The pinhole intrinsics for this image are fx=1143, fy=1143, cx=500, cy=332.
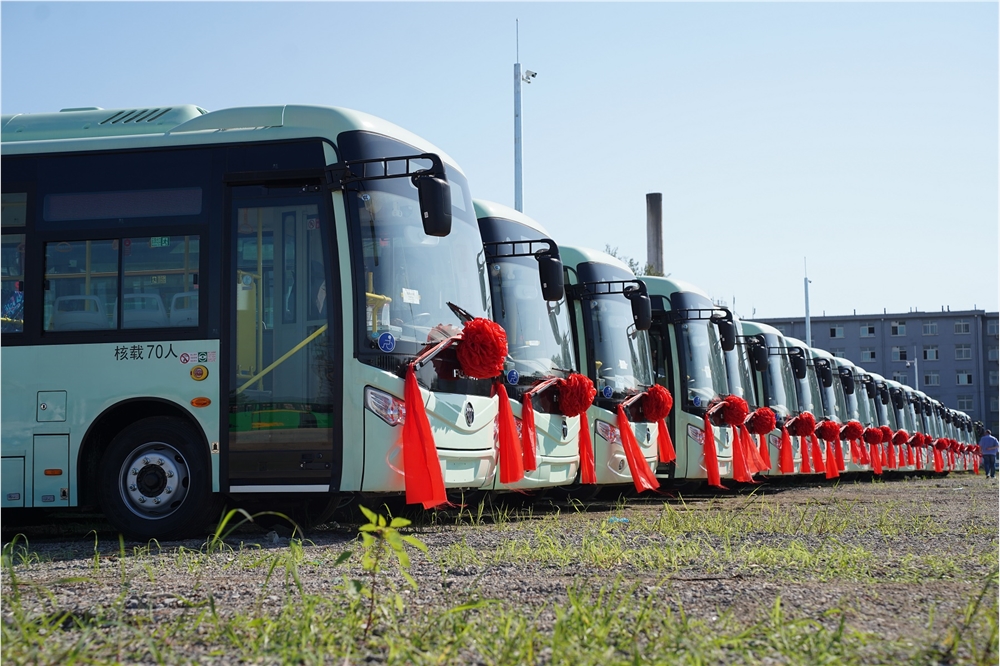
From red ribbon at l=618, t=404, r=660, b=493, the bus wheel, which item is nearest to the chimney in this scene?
red ribbon at l=618, t=404, r=660, b=493

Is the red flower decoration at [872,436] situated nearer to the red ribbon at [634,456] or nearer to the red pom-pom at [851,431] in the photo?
the red pom-pom at [851,431]

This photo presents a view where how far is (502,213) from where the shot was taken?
1193cm

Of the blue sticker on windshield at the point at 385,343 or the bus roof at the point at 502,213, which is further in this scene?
the bus roof at the point at 502,213

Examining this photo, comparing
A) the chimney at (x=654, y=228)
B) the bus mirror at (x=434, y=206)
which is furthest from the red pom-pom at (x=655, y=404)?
the chimney at (x=654, y=228)

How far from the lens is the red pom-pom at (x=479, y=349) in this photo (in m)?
8.89

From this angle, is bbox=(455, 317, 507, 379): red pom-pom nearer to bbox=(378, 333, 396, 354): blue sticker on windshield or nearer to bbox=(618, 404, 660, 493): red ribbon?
bbox=(378, 333, 396, 354): blue sticker on windshield

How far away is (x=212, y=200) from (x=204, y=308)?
85 centimetres

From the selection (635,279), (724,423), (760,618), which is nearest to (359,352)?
(760,618)

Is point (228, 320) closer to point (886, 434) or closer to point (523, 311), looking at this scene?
point (523, 311)

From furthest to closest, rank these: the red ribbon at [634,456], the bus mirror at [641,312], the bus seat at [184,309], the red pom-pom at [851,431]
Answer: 1. the red pom-pom at [851,431]
2. the bus mirror at [641,312]
3. the red ribbon at [634,456]
4. the bus seat at [184,309]

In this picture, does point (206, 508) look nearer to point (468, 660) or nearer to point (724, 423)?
point (468, 660)

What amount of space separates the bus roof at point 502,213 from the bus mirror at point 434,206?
3354 millimetres

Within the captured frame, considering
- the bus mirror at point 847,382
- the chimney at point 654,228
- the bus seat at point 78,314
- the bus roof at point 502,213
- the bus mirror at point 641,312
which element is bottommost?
the bus mirror at point 847,382

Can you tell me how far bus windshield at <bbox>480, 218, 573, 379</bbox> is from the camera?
11.4 meters
